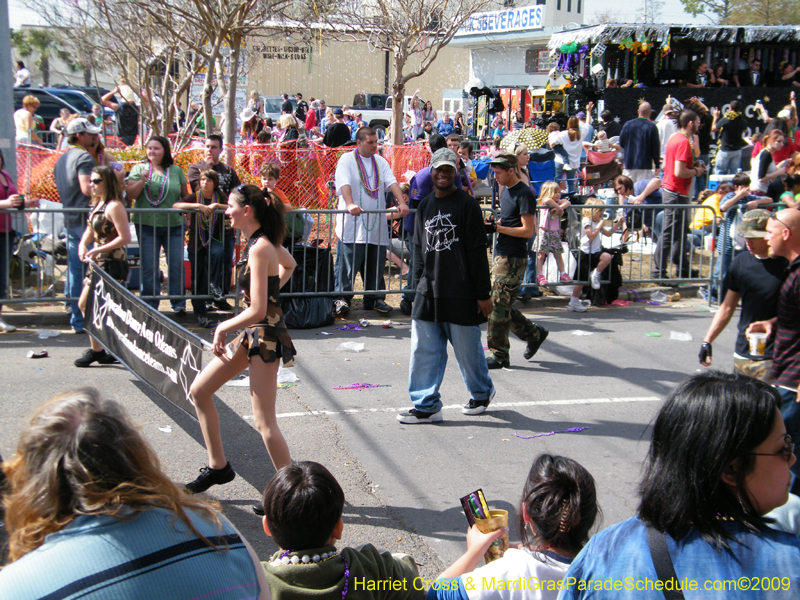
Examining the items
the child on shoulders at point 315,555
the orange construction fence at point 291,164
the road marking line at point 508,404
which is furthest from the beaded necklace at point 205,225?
the child on shoulders at point 315,555

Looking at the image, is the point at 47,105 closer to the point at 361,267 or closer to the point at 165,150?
the point at 165,150

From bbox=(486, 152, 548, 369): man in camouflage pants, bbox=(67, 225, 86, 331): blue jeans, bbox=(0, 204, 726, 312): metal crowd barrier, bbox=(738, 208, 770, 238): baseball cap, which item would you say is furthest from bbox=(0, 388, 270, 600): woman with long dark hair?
bbox=(67, 225, 86, 331): blue jeans

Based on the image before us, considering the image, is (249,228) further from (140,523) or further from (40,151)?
(40,151)

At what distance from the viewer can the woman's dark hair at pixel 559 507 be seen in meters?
2.57

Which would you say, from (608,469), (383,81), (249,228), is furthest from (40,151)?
(383,81)

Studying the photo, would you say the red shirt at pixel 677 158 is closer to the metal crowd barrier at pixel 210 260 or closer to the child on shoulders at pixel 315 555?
the metal crowd barrier at pixel 210 260

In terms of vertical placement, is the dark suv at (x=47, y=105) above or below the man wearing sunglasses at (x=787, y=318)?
above

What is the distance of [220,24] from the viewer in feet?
40.1

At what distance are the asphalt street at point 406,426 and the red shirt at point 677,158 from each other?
3724 millimetres

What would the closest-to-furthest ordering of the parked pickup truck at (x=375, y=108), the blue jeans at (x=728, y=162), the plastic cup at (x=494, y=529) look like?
the plastic cup at (x=494, y=529)
the blue jeans at (x=728, y=162)
the parked pickup truck at (x=375, y=108)

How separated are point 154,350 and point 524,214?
3645 millimetres

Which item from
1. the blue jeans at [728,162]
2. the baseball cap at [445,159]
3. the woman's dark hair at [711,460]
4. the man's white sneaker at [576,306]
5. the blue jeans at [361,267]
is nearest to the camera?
the woman's dark hair at [711,460]

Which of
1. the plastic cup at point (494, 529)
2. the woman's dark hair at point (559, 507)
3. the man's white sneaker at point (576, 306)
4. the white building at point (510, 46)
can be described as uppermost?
the white building at point (510, 46)

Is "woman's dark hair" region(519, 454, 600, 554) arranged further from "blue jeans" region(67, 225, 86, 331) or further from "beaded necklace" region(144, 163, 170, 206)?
"beaded necklace" region(144, 163, 170, 206)
